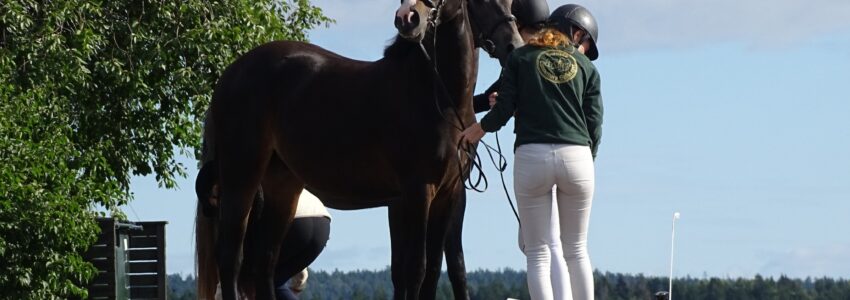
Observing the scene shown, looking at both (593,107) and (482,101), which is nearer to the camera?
(593,107)

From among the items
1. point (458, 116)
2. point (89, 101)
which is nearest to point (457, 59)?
point (458, 116)

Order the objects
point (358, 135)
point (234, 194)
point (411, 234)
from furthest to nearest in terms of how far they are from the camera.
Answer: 1. point (234, 194)
2. point (358, 135)
3. point (411, 234)

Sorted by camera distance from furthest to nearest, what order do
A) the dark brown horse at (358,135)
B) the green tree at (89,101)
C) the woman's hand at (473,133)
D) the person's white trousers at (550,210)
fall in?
the green tree at (89,101) → the dark brown horse at (358,135) → the woman's hand at (473,133) → the person's white trousers at (550,210)

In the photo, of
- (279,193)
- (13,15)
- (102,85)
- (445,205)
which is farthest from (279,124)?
(102,85)

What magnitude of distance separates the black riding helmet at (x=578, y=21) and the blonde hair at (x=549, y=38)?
523mm

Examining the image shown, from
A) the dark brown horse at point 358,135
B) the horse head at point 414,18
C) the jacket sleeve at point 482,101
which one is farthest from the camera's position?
the jacket sleeve at point 482,101

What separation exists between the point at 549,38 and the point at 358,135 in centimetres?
167

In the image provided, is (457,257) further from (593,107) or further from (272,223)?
(593,107)

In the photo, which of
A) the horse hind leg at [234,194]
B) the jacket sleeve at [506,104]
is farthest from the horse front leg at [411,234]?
the horse hind leg at [234,194]

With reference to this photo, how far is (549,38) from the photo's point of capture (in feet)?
30.7

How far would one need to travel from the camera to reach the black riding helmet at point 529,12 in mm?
11352

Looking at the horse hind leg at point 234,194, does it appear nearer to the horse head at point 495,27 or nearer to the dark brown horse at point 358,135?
the dark brown horse at point 358,135

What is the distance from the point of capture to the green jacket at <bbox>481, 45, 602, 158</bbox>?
362 inches

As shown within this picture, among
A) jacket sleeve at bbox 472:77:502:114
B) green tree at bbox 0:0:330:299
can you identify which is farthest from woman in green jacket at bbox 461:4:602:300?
green tree at bbox 0:0:330:299
